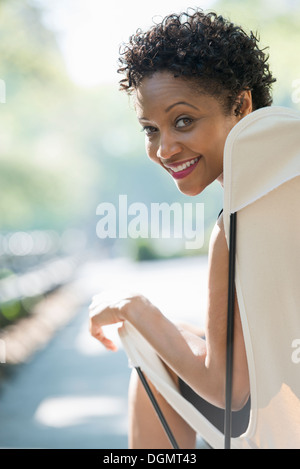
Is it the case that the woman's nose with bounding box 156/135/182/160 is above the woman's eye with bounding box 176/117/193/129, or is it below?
below

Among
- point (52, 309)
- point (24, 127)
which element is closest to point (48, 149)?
point (24, 127)

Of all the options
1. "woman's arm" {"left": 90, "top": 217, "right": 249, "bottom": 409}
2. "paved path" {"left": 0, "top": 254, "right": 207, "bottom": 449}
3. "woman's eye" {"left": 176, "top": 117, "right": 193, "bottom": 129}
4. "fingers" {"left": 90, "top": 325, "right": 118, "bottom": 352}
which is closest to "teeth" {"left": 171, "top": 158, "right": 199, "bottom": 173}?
"woman's eye" {"left": 176, "top": 117, "right": 193, "bottom": 129}

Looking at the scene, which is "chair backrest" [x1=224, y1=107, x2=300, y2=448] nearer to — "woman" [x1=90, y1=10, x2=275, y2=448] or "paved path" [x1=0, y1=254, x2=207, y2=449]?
"woman" [x1=90, y1=10, x2=275, y2=448]

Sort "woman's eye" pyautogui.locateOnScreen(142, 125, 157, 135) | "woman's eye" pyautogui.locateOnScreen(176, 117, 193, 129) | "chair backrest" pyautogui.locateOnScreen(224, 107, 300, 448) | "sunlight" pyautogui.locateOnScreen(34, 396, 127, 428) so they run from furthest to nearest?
1. "sunlight" pyautogui.locateOnScreen(34, 396, 127, 428)
2. "woman's eye" pyautogui.locateOnScreen(142, 125, 157, 135)
3. "woman's eye" pyautogui.locateOnScreen(176, 117, 193, 129)
4. "chair backrest" pyautogui.locateOnScreen(224, 107, 300, 448)

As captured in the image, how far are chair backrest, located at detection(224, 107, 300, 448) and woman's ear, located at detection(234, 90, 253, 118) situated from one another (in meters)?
0.29

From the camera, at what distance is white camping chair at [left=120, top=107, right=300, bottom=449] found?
1325 millimetres

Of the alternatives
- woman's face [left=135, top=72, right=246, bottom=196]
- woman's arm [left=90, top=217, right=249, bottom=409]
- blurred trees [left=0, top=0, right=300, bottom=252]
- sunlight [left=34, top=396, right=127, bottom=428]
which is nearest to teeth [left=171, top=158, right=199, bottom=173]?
woman's face [left=135, top=72, right=246, bottom=196]

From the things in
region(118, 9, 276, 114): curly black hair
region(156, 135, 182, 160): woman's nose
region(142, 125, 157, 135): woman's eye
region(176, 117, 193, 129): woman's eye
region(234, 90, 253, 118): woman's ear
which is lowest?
region(156, 135, 182, 160): woman's nose

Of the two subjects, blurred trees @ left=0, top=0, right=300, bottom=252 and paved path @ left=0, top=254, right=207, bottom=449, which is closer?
paved path @ left=0, top=254, right=207, bottom=449

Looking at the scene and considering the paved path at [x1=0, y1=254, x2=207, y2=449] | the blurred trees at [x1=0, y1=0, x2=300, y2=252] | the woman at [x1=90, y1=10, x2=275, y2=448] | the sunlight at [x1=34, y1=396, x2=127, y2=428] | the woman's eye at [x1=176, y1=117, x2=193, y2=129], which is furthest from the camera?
the blurred trees at [x1=0, y1=0, x2=300, y2=252]

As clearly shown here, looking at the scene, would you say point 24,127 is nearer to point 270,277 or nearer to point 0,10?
point 0,10

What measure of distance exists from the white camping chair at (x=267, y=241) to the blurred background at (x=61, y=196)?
1.89 feet

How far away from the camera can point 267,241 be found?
4.38ft

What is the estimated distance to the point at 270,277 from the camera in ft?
4.41
